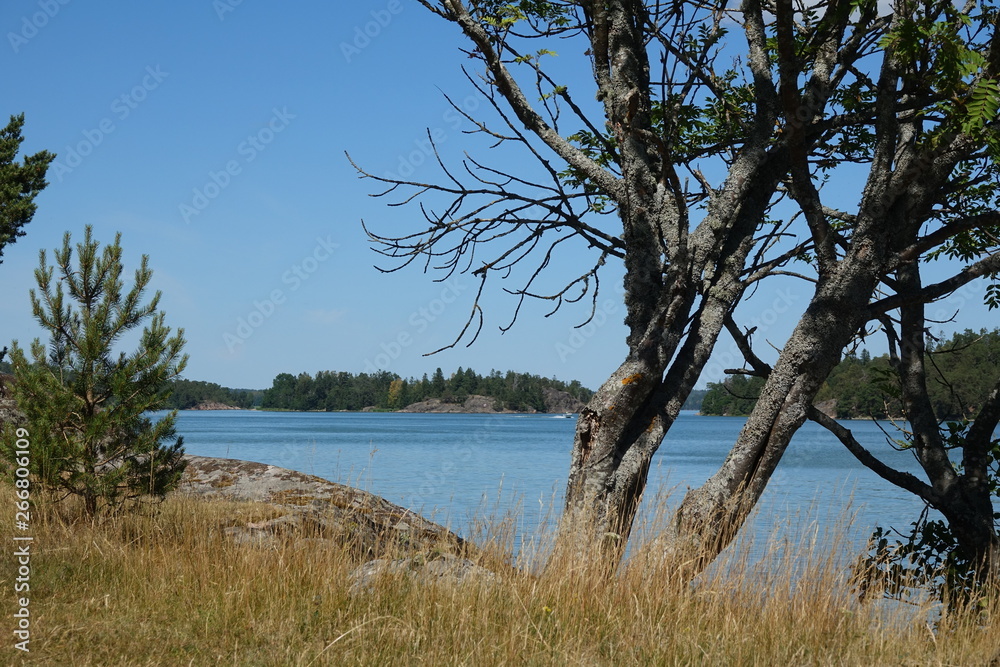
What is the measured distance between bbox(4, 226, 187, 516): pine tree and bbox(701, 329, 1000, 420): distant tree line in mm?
5000

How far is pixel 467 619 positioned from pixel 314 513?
3.48 m

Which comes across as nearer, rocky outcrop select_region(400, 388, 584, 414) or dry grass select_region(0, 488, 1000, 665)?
dry grass select_region(0, 488, 1000, 665)

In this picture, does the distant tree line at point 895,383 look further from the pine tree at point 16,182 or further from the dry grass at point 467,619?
the pine tree at point 16,182

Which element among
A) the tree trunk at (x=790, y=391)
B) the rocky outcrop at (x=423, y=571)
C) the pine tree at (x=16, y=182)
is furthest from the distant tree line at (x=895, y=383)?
the pine tree at (x=16, y=182)

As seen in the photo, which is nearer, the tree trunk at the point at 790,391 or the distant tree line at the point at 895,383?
the tree trunk at the point at 790,391

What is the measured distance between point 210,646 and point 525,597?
1828 millimetres

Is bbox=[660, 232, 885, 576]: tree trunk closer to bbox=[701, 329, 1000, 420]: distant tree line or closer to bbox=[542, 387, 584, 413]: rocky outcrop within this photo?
bbox=[701, 329, 1000, 420]: distant tree line

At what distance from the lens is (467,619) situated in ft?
15.1

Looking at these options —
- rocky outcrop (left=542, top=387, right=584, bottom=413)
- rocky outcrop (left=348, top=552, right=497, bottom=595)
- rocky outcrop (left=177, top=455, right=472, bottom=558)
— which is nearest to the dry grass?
rocky outcrop (left=348, top=552, right=497, bottom=595)

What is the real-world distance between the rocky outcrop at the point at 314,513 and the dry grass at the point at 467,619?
65 centimetres

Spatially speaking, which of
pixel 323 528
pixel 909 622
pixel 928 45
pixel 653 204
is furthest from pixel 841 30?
pixel 323 528

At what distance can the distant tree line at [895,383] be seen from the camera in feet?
23.4

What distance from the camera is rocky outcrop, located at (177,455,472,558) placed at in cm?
642

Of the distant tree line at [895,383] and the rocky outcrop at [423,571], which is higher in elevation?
the distant tree line at [895,383]
